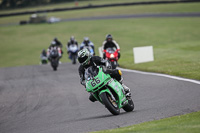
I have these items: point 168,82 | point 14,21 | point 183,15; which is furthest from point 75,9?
point 168,82

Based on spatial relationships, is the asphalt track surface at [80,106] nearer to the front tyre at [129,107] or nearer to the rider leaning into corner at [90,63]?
the front tyre at [129,107]

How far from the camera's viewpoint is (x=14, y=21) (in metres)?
69.2

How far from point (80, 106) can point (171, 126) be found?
4.67m

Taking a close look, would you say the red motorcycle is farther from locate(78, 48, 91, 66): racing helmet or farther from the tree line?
the tree line

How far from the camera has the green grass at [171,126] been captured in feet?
21.2

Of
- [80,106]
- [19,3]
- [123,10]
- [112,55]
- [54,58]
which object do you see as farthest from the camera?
[19,3]

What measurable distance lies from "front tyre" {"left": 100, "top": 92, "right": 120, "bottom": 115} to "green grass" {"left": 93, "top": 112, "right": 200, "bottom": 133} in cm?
118

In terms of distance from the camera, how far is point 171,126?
690 cm

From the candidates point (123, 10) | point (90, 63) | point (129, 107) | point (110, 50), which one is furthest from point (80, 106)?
point (123, 10)

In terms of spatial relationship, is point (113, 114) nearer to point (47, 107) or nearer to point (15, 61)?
point (47, 107)

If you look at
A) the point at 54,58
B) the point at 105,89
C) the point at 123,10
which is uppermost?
the point at 123,10

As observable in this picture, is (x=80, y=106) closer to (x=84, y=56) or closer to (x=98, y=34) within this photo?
(x=84, y=56)

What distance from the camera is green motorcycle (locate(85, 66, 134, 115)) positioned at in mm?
8695

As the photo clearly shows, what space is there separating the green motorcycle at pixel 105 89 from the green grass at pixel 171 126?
1282 mm
